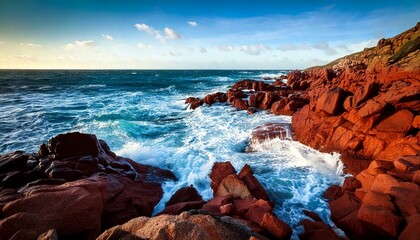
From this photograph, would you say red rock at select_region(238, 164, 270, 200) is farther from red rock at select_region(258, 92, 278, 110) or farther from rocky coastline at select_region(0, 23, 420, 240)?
red rock at select_region(258, 92, 278, 110)

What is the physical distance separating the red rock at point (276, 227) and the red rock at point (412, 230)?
2.19m

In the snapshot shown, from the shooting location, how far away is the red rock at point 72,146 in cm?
721

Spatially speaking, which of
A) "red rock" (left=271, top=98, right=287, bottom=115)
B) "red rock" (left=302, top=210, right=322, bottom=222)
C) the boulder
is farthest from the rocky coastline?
"red rock" (left=271, top=98, right=287, bottom=115)

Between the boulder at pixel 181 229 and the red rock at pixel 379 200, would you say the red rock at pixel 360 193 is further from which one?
the boulder at pixel 181 229

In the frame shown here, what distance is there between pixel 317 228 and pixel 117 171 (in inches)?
247

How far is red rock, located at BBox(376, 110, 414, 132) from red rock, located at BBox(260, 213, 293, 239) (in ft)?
23.5

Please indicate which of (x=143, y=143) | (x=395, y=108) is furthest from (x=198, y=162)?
(x=395, y=108)

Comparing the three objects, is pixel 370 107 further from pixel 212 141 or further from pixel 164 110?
pixel 164 110

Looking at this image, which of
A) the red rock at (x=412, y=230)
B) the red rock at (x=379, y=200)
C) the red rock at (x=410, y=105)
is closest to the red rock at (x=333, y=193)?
the red rock at (x=379, y=200)

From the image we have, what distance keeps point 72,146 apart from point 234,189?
5.75 metres

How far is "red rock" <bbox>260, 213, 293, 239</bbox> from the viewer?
412 cm

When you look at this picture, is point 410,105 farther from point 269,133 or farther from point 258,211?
point 258,211

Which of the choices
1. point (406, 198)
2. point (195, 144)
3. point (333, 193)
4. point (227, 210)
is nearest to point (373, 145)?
point (333, 193)

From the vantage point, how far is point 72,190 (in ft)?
15.4
